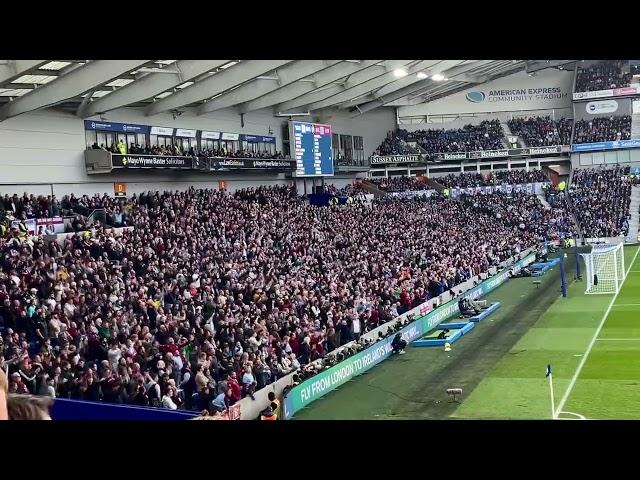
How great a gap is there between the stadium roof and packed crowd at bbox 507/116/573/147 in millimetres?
10857

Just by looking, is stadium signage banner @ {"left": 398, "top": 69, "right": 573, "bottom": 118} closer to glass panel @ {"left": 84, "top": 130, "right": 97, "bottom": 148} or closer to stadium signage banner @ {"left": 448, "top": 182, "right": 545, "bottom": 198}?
stadium signage banner @ {"left": 448, "top": 182, "right": 545, "bottom": 198}

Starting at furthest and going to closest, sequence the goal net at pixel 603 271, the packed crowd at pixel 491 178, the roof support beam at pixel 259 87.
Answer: the packed crowd at pixel 491 178, the goal net at pixel 603 271, the roof support beam at pixel 259 87

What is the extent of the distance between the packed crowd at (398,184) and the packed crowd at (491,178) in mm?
2111

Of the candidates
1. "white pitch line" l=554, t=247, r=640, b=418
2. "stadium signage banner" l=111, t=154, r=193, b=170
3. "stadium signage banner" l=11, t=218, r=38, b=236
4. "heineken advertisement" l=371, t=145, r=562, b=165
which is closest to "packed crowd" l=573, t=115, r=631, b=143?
"heineken advertisement" l=371, t=145, r=562, b=165

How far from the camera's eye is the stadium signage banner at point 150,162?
26000 millimetres

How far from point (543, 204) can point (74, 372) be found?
42.9 meters

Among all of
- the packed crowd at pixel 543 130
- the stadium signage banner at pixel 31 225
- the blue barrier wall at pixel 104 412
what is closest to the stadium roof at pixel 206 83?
the stadium signage banner at pixel 31 225

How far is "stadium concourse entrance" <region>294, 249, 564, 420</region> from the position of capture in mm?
15484

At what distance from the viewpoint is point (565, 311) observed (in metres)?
25.8

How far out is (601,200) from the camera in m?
47.8

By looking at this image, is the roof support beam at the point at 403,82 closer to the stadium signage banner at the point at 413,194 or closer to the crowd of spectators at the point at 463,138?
the stadium signage banner at the point at 413,194
